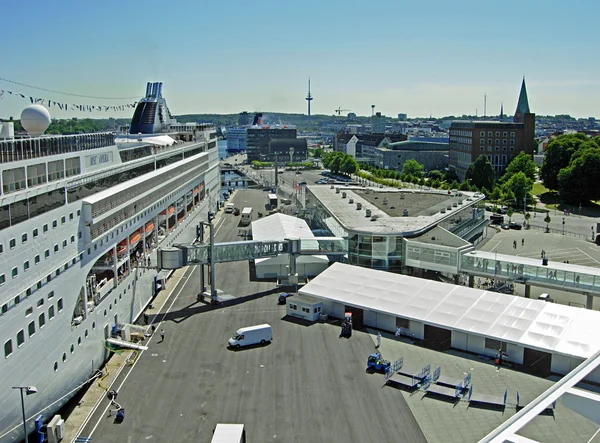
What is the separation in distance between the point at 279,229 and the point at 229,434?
30044 mm

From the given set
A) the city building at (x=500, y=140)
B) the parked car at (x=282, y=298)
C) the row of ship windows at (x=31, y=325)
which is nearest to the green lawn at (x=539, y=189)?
the city building at (x=500, y=140)

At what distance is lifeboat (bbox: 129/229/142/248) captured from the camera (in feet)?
110

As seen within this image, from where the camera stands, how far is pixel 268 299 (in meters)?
36.6

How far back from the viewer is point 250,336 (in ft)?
93.9

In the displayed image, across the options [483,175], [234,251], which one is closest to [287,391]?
A: [234,251]

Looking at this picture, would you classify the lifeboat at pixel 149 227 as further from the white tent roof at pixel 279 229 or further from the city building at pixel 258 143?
the city building at pixel 258 143

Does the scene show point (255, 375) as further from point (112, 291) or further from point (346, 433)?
point (112, 291)

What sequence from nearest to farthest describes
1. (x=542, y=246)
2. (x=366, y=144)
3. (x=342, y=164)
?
(x=542, y=246)
(x=342, y=164)
(x=366, y=144)

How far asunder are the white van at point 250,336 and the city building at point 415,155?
10625cm

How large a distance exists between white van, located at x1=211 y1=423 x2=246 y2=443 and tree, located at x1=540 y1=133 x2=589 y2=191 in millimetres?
76996

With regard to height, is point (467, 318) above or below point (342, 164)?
below

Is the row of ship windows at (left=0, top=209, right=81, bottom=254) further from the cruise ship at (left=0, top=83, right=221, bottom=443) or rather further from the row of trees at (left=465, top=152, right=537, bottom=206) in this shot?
the row of trees at (left=465, top=152, right=537, bottom=206)

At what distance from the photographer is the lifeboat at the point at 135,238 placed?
3353 cm

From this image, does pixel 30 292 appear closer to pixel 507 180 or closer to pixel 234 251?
pixel 234 251
